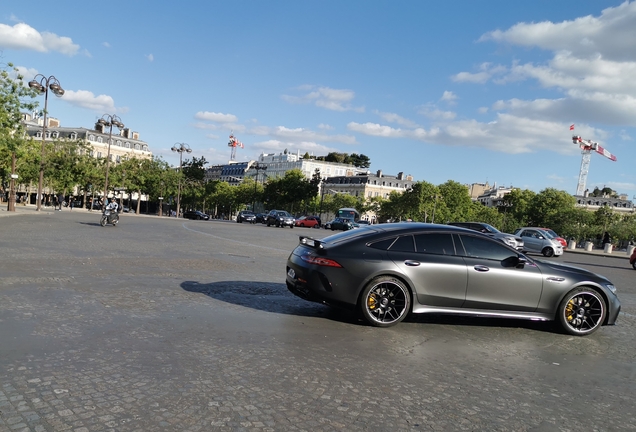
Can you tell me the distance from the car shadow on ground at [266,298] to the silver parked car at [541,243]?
2594cm

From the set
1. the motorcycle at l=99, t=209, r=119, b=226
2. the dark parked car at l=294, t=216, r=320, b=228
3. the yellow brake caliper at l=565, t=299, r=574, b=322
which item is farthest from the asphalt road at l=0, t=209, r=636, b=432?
the dark parked car at l=294, t=216, r=320, b=228

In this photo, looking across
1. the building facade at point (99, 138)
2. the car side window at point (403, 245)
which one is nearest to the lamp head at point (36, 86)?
the car side window at point (403, 245)

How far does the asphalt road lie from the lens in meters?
3.93

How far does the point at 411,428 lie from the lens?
153 inches

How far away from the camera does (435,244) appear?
24.8 ft

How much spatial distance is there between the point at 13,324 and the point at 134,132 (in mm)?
131076

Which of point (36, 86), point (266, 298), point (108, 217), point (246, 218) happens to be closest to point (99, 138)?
Result: point (246, 218)

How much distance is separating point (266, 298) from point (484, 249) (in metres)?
3.53

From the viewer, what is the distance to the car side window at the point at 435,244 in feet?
24.6

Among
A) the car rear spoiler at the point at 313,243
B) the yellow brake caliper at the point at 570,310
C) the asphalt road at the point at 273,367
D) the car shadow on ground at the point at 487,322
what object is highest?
the car rear spoiler at the point at 313,243

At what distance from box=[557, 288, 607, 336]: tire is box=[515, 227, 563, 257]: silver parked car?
26.3m

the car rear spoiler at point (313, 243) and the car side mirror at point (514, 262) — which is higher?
the car side mirror at point (514, 262)

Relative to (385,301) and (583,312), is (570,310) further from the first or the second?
(385,301)

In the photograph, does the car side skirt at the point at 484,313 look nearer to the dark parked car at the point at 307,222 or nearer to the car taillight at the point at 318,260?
the car taillight at the point at 318,260
